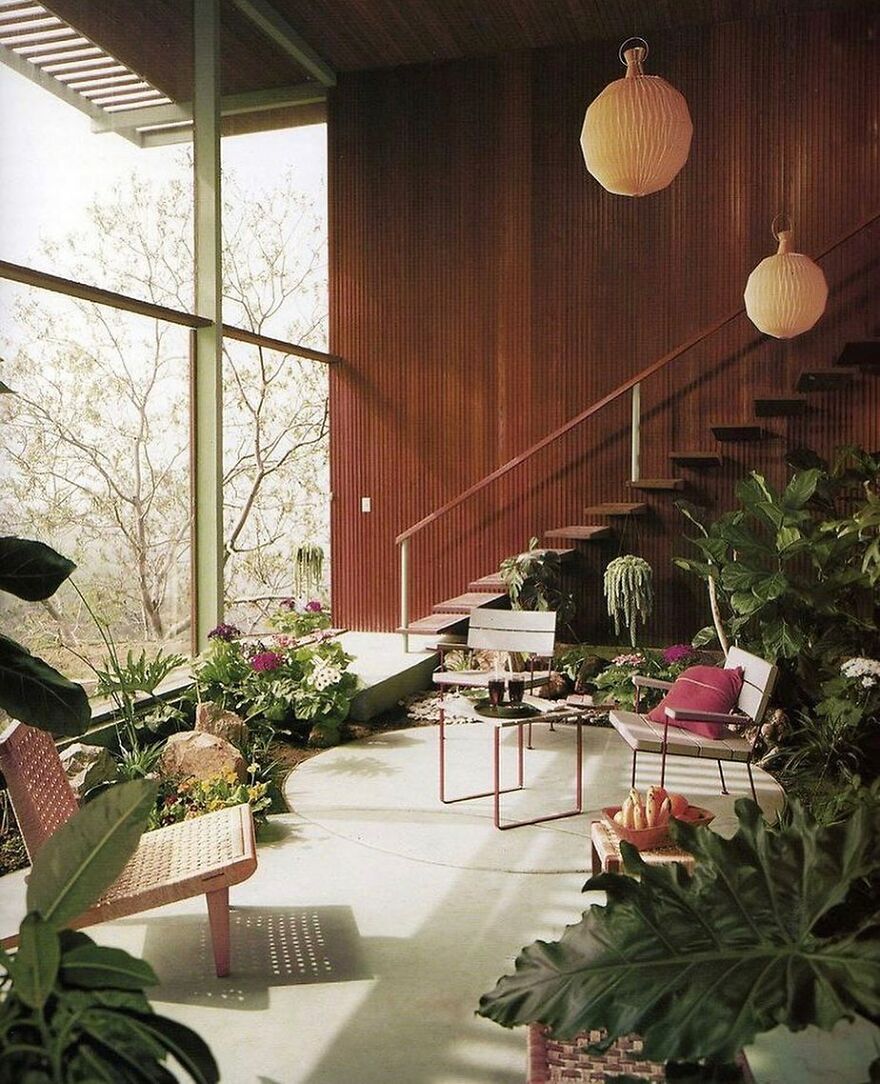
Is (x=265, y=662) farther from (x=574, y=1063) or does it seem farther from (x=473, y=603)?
(x=574, y=1063)

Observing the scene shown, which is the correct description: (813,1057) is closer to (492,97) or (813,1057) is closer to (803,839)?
(803,839)

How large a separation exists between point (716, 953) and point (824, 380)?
6560mm

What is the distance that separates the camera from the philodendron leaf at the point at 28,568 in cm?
186

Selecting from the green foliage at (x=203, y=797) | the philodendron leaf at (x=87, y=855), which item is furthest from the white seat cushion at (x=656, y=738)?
the philodendron leaf at (x=87, y=855)

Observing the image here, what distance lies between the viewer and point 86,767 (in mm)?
4703

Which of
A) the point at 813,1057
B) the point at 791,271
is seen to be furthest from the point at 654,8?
the point at 813,1057

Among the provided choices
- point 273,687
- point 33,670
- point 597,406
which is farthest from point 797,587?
Answer: point 33,670

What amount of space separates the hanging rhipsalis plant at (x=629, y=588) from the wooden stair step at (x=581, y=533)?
0.34m

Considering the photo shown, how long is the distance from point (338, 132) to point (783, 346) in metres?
4.21

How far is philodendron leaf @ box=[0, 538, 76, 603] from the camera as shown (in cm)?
186

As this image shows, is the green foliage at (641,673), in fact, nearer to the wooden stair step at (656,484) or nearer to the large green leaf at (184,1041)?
the wooden stair step at (656,484)

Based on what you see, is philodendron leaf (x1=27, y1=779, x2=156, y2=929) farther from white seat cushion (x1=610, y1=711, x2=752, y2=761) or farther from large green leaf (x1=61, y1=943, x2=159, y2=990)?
white seat cushion (x1=610, y1=711, x2=752, y2=761)

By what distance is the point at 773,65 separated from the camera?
7.85m

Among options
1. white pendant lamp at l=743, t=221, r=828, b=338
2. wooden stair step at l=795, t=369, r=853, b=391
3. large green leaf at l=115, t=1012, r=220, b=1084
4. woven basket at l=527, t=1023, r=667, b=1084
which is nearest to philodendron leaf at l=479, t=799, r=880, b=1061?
large green leaf at l=115, t=1012, r=220, b=1084
